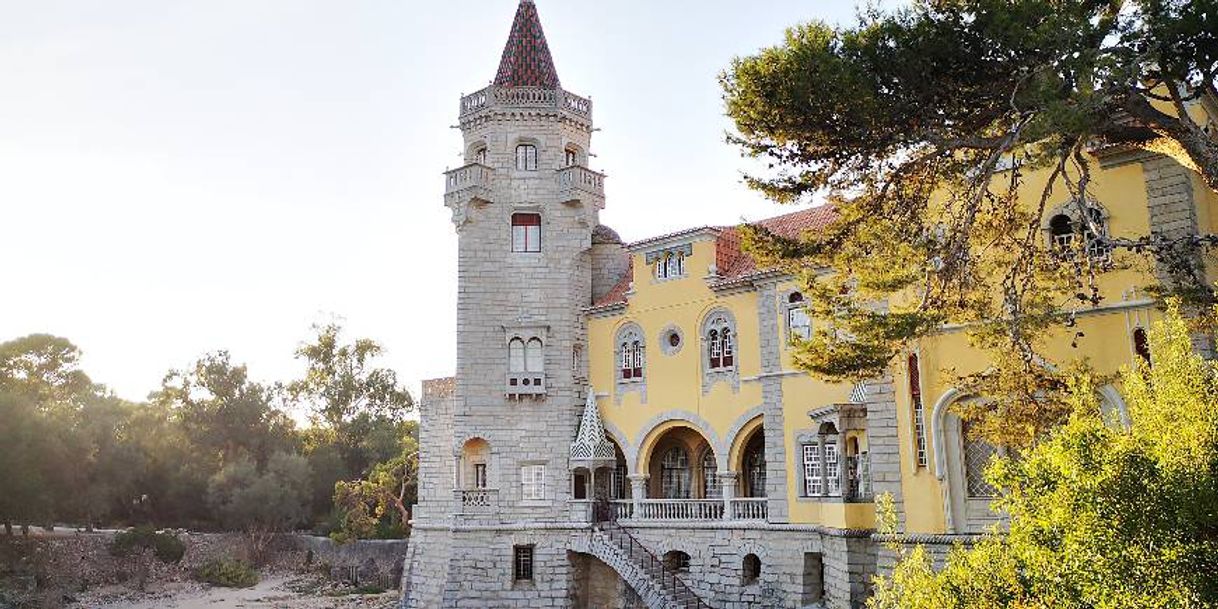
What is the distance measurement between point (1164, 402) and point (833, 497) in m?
13.8

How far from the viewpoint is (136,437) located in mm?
50312

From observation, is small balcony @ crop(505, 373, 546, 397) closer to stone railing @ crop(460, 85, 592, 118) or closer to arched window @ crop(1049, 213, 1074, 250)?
stone railing @ crop(460, 85, 592, 118)

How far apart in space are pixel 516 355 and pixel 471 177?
5.64 meters

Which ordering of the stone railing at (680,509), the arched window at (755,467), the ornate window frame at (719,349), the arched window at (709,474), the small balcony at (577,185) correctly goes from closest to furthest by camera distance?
1. the stone railing at (680,509)
2. the ornate window frame at (719,349)
3. the arched window at (755,467)
4. the arched window at (709,474)
5. the small balcony at (577,185)

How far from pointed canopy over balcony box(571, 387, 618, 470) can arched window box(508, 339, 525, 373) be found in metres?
2.32

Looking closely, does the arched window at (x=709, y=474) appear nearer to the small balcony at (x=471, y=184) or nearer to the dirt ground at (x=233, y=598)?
the small balcony at (x=471, y=184)

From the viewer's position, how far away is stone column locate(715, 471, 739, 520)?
2600cm

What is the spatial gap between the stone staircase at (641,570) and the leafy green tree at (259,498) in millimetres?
26530

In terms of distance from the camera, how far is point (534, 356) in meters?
29.8

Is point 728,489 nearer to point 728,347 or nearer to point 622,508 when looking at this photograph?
point 728,347

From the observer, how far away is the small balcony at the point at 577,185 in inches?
1197

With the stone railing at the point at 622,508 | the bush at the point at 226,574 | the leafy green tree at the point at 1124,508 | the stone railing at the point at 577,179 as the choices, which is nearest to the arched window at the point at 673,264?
the stone railing at the point at 577,179

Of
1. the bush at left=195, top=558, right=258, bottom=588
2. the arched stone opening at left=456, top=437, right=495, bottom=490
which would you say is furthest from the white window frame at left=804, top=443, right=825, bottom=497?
the bush at left=195, top=558, right=258, bottom=588

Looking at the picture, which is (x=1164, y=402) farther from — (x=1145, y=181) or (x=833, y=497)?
(x=833, y=497)
